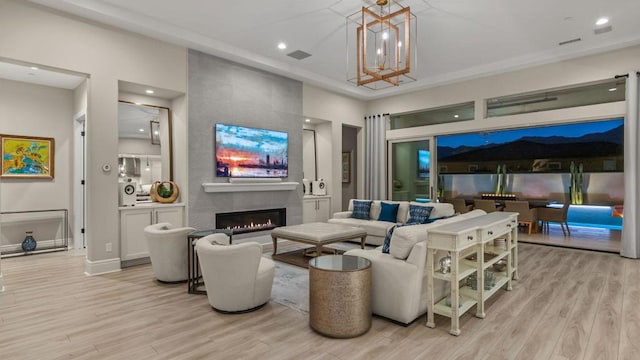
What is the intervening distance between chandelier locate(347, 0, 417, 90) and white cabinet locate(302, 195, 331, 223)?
2896 mm

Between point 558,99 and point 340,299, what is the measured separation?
20.3 feet

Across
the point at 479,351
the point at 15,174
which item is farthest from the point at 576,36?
the point at 15,174

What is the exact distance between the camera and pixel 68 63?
4336 millimetres

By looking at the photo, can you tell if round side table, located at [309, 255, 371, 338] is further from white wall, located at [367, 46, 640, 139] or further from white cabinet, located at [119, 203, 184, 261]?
white wall, located at [367, 46, 640, 139]

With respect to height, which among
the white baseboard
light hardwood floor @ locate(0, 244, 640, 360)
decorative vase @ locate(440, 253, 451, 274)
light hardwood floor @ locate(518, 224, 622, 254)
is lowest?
light hardwood floor @ locate(0, 244, 640, 360)

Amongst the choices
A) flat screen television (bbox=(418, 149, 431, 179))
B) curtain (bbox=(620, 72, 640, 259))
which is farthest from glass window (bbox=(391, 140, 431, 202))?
curtain (bbox=(620, 72, 640, 259))

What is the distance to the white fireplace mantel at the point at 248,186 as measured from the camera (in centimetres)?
573

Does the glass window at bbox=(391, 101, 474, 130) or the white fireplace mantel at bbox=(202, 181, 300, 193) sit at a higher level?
the glass window at bbox=(391, 101, 474, 130)

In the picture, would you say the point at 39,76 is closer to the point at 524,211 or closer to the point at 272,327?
the point at 272,327

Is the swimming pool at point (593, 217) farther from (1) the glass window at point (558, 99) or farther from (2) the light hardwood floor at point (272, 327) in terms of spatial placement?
(2) the light hardwood floor at point (272, 327)

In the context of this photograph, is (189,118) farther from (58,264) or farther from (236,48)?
(58,264)

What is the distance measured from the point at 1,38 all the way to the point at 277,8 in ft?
10.5

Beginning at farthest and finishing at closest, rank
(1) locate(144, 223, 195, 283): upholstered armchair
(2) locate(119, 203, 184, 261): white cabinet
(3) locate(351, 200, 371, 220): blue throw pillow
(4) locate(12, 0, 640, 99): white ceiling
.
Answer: (3) locate(351, 200, 371, 220): blue throw pillow
(2) locate(119, 203, 184, 261): white cabinet
(4) locate(12, 0, 640, 99): white ceiling
(1) locate(144, 223, 195, 283): upholstered armchair

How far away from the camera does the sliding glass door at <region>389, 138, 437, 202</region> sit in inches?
320
